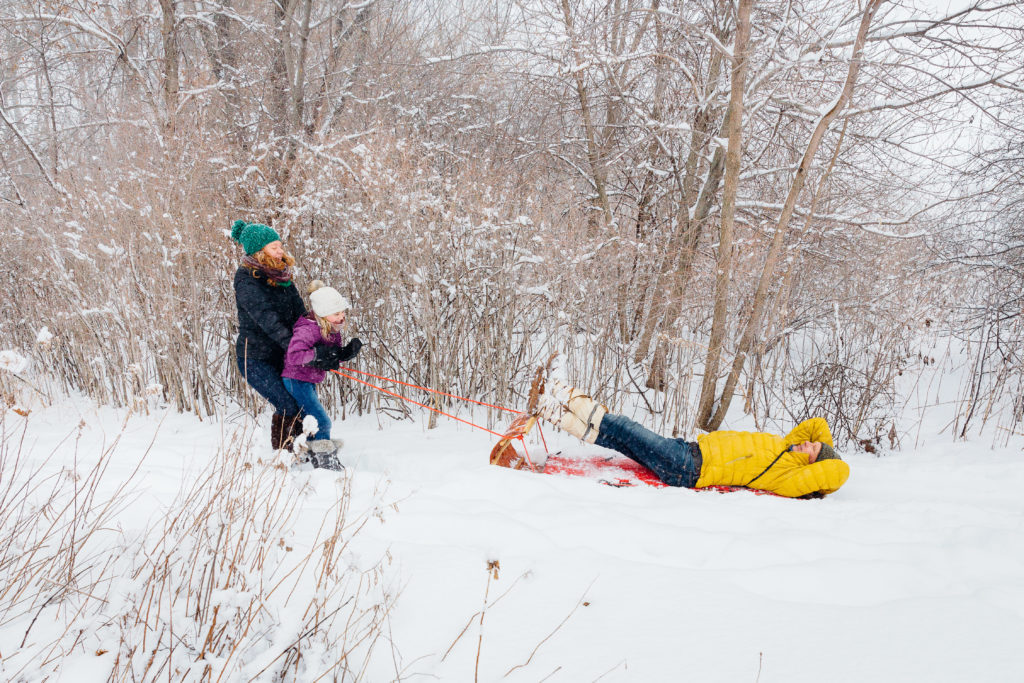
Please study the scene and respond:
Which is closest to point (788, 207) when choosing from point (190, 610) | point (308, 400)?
point (308, 400)

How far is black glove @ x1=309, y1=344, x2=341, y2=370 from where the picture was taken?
132 inches

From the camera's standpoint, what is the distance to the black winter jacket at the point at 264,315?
10.8 ft

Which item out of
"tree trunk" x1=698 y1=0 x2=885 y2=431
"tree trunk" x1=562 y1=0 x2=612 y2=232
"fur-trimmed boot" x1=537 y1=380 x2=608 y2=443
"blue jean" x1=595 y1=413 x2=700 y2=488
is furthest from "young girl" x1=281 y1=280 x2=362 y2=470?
"tree trunk" x1=562 y1=0 x2=612 y2=232

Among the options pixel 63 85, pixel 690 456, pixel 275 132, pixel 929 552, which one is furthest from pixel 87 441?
pixel 63 85

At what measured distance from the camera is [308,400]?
3506 millimetres

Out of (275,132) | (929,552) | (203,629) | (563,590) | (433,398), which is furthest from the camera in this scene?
(275,132)

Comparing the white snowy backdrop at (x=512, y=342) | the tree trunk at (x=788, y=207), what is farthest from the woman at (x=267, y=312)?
the tree trunk at (x=788, y=207)

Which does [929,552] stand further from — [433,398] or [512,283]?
[433,398]

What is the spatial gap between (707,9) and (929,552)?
4505 mm

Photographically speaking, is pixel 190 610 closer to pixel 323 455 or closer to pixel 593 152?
pixel 323 455

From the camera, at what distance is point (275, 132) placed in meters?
8.15

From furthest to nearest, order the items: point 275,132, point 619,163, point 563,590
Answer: point 275,132 → point 619,163 → point 563,590

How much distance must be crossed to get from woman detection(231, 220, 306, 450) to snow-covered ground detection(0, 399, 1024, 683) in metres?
0.75

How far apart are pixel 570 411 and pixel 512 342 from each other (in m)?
1.83
